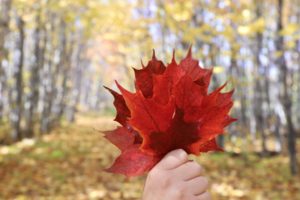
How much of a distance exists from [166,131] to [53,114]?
20.2m

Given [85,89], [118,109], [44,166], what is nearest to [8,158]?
[44,166]

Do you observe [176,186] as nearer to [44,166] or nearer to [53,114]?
[44,166]

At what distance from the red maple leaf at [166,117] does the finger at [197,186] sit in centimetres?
6

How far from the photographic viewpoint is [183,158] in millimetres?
971

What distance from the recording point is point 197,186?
989 mm

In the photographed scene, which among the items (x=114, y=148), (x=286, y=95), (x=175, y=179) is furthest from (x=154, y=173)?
(x=114, y=148)

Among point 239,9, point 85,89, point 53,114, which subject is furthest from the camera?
point 85,89

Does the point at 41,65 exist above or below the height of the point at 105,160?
above

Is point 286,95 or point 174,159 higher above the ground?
point 174,159

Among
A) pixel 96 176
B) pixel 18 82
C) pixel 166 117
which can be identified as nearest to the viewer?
pixel 166 117

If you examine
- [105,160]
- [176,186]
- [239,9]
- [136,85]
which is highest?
[239,9]

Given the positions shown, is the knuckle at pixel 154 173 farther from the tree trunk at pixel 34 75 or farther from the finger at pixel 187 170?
the tree trunk at pixel 34 75

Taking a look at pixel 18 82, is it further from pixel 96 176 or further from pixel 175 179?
pixel 175 179

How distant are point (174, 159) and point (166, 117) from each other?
10 cm
